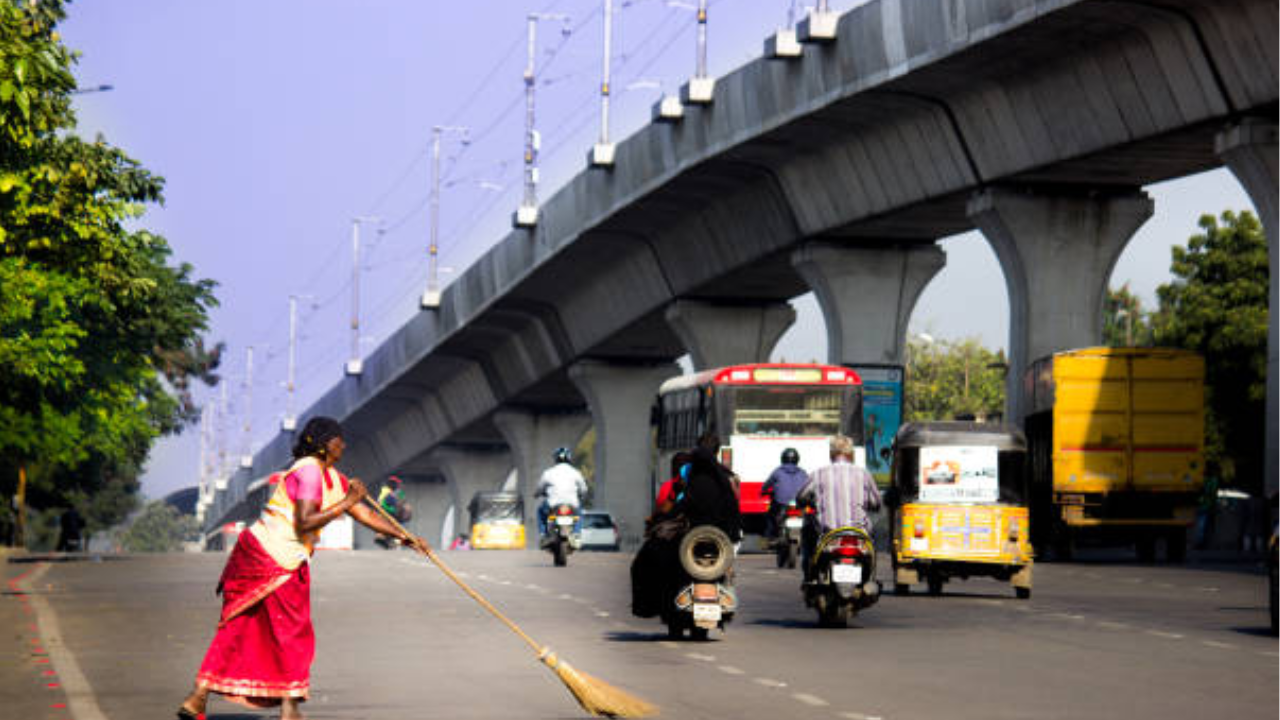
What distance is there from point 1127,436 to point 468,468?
235ft

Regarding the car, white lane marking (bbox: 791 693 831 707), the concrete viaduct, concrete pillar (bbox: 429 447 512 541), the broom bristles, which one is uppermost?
the concrete viaduct

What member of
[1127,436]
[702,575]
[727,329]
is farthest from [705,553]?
[727,329]

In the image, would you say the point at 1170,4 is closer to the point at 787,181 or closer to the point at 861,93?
the point at 861,93

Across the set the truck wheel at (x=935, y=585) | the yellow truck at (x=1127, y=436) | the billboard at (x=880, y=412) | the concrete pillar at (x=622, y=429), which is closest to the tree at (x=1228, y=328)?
the concrete pillar at (x=622, y=429)

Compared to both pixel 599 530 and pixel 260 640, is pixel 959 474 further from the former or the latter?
pixel 599 530

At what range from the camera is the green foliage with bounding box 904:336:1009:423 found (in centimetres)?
10481

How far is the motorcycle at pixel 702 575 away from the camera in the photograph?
19000 millimetres

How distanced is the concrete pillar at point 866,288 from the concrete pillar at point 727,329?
8.85 metres

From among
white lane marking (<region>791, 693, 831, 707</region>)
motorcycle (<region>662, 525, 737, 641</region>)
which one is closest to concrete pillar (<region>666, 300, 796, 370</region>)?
motorcycle (<region>662, 525, 737, 641</region>)

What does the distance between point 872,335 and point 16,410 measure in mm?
18358

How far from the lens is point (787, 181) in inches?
2002

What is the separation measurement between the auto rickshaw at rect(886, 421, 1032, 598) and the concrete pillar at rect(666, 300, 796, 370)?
3424 cm

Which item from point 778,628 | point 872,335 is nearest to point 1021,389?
point 872,335

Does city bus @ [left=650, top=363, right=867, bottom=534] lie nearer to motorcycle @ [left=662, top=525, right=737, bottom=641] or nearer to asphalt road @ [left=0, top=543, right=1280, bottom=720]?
asphalt road @ [left=0, top=543, right=1280, bottom=720]
